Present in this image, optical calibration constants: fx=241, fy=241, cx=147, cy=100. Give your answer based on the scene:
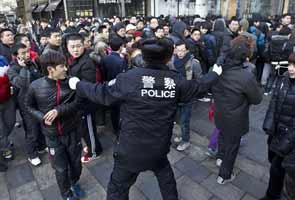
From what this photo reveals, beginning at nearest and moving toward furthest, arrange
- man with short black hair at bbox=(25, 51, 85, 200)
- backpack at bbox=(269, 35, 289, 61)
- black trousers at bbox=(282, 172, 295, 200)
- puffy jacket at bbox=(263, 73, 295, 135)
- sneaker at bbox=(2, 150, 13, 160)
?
black trousers at bbox=(282, 172, 295, 200) < puffy jacket at bbox=(263, 73, 295, 135) < man with short black hair at bbox=(25, 51, 85, 200) < sneaker at bbox=(2, 150, 13, 160) < backpack at bbox=(269, 35, 289, 61)

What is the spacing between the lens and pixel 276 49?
18.6 ft

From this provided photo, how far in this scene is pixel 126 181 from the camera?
230cm

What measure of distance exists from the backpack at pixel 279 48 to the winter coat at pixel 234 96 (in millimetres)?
3197

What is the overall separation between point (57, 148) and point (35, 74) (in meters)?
1.47

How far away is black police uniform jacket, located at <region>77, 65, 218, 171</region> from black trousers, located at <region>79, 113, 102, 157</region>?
1.48m

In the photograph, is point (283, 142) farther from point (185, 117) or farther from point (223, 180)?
point (185, 117)

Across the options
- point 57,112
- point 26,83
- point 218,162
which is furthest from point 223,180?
point 26,83

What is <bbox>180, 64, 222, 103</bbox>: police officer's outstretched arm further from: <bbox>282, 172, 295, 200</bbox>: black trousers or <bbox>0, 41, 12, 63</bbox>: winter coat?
<bbox>0, 41, 12, 63</bbox>: winter coat

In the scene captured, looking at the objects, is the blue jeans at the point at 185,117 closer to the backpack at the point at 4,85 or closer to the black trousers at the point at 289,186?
the black trousers at the point at 289,186

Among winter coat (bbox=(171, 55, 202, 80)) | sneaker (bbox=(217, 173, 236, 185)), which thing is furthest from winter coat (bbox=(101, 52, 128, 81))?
sneaker (bbox=(217, 173, 236, 185))

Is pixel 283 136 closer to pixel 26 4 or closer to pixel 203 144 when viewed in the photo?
pixel 203 144

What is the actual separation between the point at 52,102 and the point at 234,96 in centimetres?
206

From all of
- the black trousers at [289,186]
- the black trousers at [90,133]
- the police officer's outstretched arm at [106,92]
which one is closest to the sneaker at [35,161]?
the black trousers at [90,133]

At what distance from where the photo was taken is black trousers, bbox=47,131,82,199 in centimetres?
270
